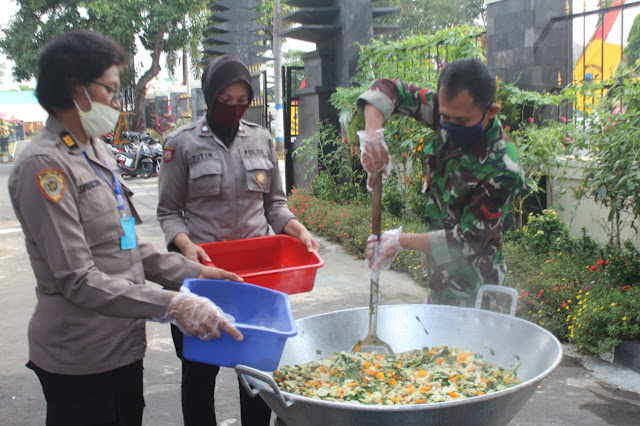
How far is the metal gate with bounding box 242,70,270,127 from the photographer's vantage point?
10.5m

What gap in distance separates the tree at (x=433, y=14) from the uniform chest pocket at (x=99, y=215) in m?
29.2

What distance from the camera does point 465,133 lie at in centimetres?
243

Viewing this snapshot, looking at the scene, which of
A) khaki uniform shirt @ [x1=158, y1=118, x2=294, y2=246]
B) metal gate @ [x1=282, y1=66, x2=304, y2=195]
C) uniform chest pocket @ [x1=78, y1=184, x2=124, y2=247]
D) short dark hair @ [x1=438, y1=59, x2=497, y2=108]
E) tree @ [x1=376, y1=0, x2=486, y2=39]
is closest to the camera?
uniform chest pocket @ [x1=78, y1=184, x2=124, y2=247]

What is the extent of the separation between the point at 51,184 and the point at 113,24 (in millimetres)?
21093

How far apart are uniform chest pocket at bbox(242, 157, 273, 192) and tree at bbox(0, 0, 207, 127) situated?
19.7 metres

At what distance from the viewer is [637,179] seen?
3885 millimetres

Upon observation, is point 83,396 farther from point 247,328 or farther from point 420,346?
point 420,346

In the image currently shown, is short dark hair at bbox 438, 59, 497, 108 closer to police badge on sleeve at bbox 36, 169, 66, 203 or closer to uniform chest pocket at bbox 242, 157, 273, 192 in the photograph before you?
uniform chest pocket at bbox 242, 157, 273, 192

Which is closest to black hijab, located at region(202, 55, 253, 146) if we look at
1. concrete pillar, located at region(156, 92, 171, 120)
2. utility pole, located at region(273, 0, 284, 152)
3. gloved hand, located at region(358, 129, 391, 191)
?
gloved hand, located at region(358, 129, 391, 191)

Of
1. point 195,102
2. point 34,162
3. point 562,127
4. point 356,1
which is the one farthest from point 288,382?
point 195,102

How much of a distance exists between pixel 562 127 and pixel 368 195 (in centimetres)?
374

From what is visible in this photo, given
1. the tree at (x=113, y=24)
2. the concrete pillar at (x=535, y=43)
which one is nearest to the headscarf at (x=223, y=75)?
the concrete pillar at (x=535, y=43)

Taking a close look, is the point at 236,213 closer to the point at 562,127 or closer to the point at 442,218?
the point at 442,218

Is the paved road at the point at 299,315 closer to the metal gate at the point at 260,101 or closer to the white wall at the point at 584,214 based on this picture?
the white wall at the point at 584,214
